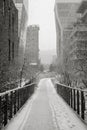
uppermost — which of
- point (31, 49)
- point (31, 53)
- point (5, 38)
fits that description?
point (31, 49)

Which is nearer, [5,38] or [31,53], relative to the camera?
[5,38]

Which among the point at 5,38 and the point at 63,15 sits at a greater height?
the point at 63,15

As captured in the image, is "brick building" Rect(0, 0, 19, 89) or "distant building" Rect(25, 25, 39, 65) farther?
"distant building" Rect(25, 25, 39, 65)

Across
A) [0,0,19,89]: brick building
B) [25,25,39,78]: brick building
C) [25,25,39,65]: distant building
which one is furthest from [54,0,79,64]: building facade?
[0,0,19,89]: brick building

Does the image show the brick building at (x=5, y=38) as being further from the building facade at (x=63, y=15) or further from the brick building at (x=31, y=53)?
the building facade at (x=63, y=15)

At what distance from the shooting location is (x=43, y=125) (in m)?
9.55

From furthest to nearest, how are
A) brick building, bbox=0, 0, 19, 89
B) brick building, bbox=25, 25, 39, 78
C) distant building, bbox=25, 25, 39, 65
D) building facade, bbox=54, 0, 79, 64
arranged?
building facade, bbox=54, 0, 79, 64 < distant building, bbox=25, 25, 39, 65 < brick building, bbox=25, 25, 39, 78 < brick building, bbox=0, 0, 19, 89

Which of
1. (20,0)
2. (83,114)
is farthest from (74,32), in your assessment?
(83,114)

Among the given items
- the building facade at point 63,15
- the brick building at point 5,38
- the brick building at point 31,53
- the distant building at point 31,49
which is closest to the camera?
the brick building at point 5,38

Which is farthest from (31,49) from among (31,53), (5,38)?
(5,38)

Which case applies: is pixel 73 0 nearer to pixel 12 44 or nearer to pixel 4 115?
pixel 12 44

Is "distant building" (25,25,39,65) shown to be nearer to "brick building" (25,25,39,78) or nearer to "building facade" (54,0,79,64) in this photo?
"brick building" (25,25,39,78)

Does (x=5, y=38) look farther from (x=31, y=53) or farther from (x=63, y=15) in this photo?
(x=63, y=15)

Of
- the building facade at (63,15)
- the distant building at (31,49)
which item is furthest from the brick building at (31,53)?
the building facade at (63,15)
